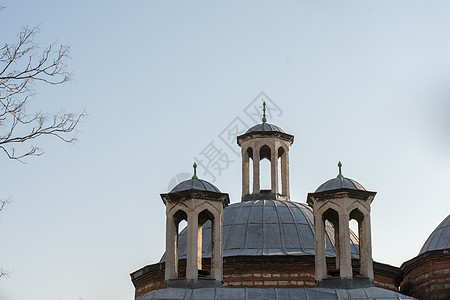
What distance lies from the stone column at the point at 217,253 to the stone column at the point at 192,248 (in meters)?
0.63

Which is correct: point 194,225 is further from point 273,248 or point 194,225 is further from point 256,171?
point 256,171

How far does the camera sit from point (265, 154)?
36.8m

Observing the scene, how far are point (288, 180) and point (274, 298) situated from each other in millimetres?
11557

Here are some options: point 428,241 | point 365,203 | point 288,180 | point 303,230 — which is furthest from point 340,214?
point 288,180

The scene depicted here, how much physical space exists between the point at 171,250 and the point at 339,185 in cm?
581

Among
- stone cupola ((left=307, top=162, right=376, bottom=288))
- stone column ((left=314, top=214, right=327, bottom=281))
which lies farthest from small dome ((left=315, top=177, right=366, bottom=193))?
stone column ((left=314, top=214, right=327, bottom=281))

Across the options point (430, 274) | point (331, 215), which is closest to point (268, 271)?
point (331, 215)

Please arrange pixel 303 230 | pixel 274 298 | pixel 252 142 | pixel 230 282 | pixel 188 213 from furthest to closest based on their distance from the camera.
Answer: pixel 252 142
pixel 303 230
pixel 230 282
pixel 188 213
pixel 274 298

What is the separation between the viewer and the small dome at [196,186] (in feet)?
89.9

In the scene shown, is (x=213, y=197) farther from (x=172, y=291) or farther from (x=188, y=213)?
(x=172, y=291)

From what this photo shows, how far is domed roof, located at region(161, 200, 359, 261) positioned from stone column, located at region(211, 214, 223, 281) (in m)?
3.21

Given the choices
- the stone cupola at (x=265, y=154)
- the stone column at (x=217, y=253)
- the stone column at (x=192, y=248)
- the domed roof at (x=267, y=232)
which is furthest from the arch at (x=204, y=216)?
the stone cupola at (x=265, y=154)

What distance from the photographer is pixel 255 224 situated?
3191cm

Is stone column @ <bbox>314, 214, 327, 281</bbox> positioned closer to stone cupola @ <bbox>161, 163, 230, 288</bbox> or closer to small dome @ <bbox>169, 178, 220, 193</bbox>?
stone cupola @ <bbox>161, 163, 230, 288</bbox>
